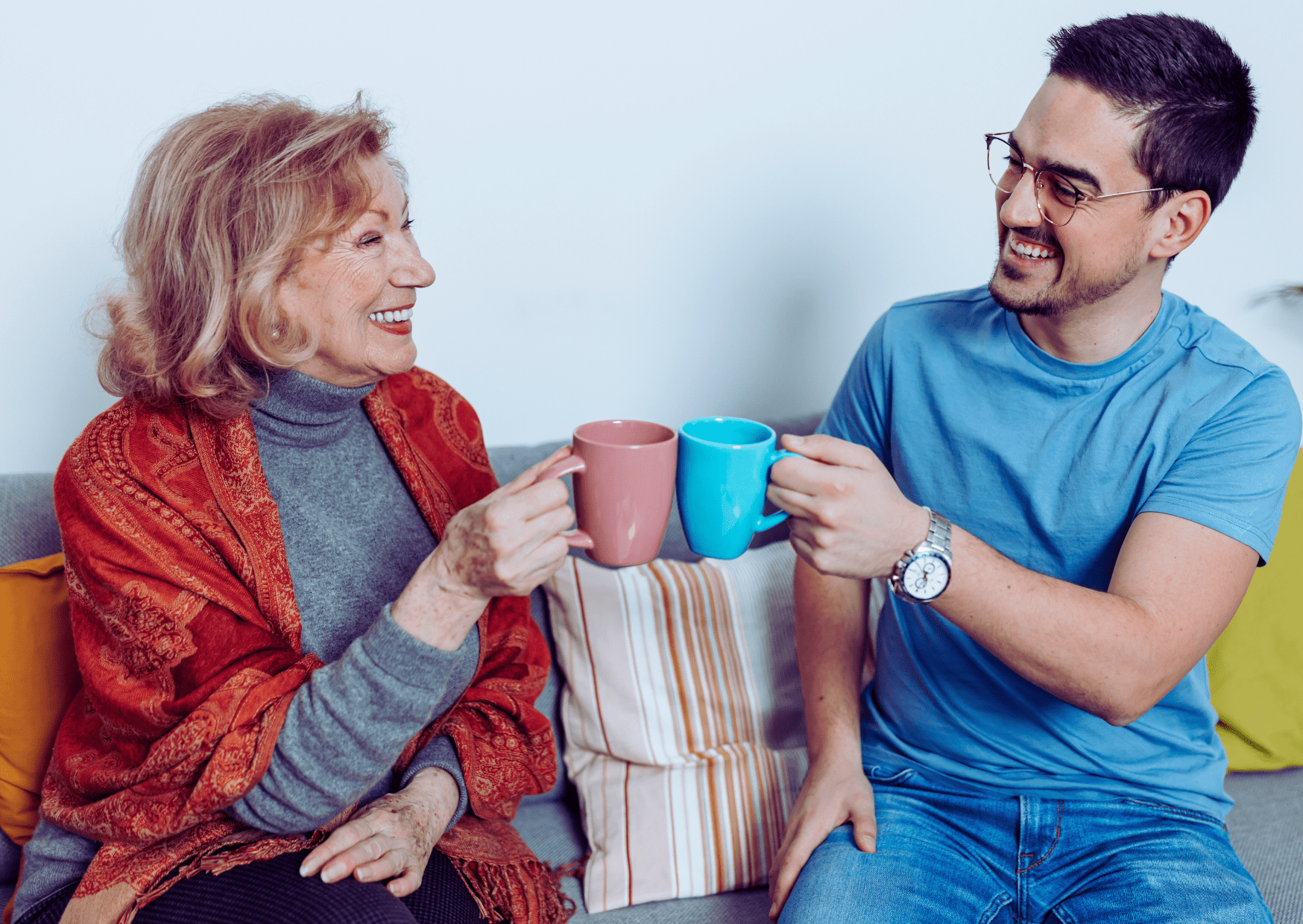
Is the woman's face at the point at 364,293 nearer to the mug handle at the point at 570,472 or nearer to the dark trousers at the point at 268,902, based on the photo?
the mug handle at the point at 570,472

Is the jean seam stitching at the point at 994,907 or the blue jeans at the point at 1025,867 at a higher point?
the blue jeans at the point at 1025,867

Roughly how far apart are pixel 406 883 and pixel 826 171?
4.77ft

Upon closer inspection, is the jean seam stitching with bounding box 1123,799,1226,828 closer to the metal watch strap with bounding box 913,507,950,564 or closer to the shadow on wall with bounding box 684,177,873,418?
the metal watch strap with bounding box 913,507,950,564

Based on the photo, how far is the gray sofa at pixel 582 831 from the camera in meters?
1.42

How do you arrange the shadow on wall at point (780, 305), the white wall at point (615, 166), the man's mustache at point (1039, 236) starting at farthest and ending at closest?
the shadow on wall at point (780, 305) < the white wall at point (615, 166) < the man's mustache at point (1039, 236)

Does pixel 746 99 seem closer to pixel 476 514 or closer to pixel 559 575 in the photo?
pixel 559 575

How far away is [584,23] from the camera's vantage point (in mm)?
1669

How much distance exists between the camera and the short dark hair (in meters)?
1.21

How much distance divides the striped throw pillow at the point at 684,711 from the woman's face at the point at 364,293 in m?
0.52

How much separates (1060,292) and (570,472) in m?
0.73

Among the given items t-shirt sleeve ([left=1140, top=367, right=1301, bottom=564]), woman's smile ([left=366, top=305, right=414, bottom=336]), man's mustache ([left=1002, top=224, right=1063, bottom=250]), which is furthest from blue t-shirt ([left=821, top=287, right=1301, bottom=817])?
woman's smile ([left=366, top=305, right=414, bottom=336])

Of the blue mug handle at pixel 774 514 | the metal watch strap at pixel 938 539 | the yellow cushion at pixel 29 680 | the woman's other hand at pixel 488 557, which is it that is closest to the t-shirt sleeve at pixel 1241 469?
the metal watch strap at pixel 938 539

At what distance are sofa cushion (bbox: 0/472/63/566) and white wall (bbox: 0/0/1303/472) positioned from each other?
224 mm

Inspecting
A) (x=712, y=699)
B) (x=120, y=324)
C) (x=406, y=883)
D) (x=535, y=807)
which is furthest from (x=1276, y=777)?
(x=120, y=324)
